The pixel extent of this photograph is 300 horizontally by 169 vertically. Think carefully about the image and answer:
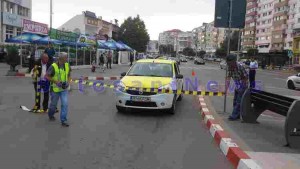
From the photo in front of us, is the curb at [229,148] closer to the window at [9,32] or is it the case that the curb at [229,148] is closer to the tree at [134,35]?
the window at [9,32]

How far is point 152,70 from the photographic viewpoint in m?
12.2

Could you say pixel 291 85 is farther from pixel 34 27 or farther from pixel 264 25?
pixel 264 25

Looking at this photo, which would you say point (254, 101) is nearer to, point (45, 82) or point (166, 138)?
point (166, 138)

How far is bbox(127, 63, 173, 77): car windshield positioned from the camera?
39.3ft

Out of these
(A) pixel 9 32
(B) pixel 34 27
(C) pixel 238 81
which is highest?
(A) pixel 9 32

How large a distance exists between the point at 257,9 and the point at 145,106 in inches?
4849

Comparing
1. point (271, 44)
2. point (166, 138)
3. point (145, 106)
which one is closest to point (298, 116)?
point (166, 138)

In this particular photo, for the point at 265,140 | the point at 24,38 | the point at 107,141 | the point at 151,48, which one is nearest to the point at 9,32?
the point at 24,38

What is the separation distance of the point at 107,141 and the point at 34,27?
28324 millimetres

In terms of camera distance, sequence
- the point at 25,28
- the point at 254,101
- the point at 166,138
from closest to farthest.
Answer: the point at 166,138 → the point at 254,101 → the point at 25,28

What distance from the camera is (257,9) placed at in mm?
126688

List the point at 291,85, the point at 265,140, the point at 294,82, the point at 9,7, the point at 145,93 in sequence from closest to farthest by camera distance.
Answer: the point at 265,140, the point at 145,93, the point at 294,82, the point at 291,85, the point at 9,7

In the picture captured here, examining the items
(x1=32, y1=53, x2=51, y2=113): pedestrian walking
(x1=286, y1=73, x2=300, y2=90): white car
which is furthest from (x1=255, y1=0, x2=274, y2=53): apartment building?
(x1=32, y1=53, x2=51, y2=113): pedestrian walking

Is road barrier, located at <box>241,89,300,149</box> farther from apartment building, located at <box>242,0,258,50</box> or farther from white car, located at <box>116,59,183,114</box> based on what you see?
apartment building, located at <box>242,0,258,50</box>
